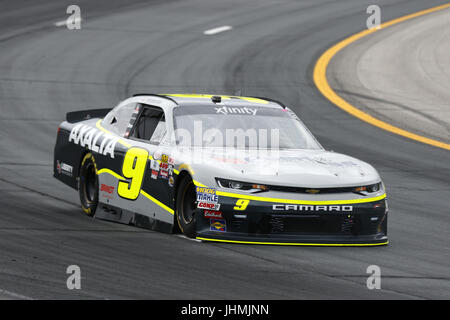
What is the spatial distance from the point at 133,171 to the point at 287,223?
6.74 feet

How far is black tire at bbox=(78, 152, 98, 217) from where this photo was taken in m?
11.9

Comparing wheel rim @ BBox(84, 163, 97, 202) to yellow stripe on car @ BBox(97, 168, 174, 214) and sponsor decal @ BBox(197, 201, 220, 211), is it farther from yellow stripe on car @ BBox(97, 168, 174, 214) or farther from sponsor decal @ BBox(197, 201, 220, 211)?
sponsor decal @ BBox(197, 201, 220, 211)

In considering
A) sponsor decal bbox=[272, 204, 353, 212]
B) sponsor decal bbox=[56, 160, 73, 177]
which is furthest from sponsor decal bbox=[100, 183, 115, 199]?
sponsor decal bbox=[272, 204, 353, 212]

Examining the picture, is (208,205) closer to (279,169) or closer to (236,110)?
(279,169)

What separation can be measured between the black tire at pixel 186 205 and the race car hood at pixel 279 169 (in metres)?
0.23

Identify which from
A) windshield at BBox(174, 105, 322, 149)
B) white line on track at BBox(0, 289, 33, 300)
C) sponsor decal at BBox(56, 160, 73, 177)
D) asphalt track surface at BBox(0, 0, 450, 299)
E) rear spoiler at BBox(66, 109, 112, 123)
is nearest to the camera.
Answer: white line on track at BBox(0, 289, 33, 300)

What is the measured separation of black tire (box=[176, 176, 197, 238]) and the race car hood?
0.23 meters

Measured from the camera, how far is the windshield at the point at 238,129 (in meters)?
10.8

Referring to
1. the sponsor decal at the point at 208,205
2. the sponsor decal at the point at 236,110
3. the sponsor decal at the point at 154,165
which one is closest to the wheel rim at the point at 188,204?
the sponsor decal at the point at 208,205

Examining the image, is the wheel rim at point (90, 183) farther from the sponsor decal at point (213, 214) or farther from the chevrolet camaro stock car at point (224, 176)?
the sponsor decal at point (213, 214)

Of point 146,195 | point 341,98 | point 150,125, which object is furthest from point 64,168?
point 341,98

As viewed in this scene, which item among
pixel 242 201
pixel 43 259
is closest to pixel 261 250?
pixel 242 201

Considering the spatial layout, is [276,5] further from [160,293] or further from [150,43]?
[160,293]
